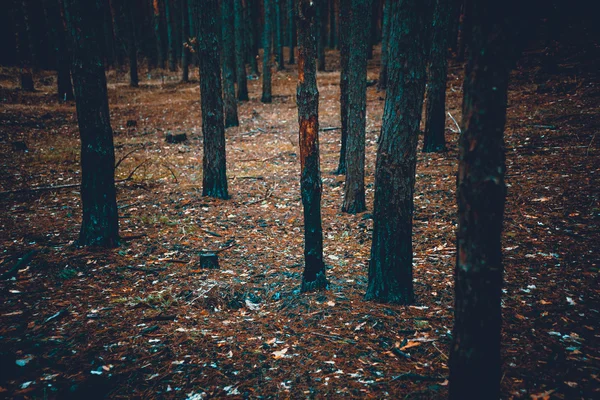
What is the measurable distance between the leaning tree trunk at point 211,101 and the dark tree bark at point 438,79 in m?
5.61

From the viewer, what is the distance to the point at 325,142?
13.0 m

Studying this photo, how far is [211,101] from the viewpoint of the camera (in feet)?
26.7

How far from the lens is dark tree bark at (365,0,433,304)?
3938mm

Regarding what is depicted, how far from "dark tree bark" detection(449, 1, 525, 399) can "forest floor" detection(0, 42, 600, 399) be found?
66 cm

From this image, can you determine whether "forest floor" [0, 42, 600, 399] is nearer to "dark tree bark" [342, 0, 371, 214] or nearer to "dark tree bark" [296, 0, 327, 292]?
"dark tree bark" [342, 0, 371, 214]

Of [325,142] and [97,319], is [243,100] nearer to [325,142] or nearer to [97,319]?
[325,142]

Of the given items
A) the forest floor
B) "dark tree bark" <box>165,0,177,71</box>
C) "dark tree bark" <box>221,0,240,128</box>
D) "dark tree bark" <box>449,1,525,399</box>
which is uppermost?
"dark tree bark" <box>165,0,177,71</box>

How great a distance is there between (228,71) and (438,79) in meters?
8.55

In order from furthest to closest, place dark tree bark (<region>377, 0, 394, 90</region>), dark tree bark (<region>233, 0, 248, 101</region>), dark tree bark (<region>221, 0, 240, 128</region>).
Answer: dark tree bark (<region>233, 0, 248, 101</region>) < dark tree bark (<region>377, 0, 394, 90</region>) < dark tree bark (<region>221, 0, 240, 128</region>)

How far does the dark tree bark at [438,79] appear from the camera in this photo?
30.3ft

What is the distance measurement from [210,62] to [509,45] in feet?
23.0

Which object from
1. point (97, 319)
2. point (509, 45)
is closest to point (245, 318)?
point (97, 319)

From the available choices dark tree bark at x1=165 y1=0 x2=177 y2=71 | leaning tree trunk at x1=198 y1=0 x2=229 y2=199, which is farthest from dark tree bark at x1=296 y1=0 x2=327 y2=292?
dark tree bark at x1=165 y1=0 x2=177 y2=71

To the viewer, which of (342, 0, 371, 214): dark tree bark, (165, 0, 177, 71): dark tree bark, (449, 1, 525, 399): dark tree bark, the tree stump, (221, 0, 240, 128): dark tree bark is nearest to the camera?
(449, 1, 525, 399): dark tree bark
